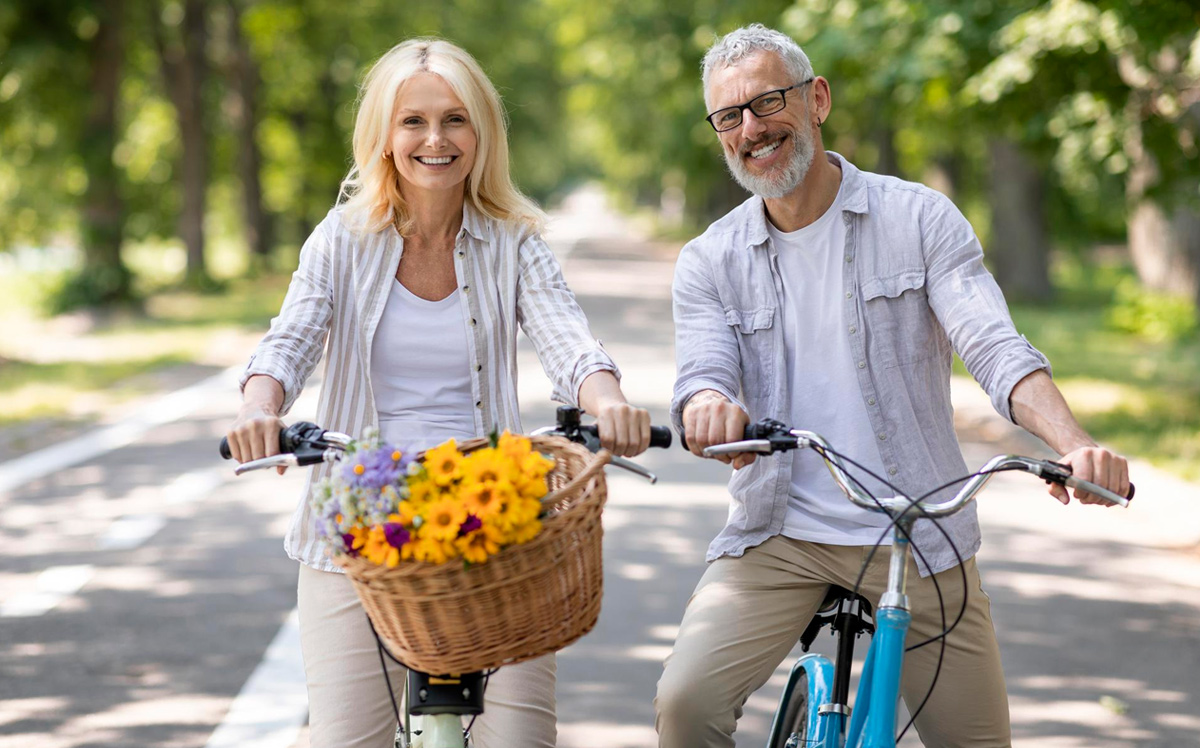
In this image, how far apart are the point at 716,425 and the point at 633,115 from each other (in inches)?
1506

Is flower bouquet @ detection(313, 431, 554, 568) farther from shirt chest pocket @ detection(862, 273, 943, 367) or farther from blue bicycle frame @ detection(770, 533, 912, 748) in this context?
shirt chest pocket @ detection(862, 273, 943, 367)

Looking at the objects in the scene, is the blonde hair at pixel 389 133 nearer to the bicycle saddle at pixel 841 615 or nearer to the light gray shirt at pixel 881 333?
the light gray shirt at pixel 881 333

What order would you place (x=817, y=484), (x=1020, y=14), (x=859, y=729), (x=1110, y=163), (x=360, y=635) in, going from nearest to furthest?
(x=859, y=729) → (x=360, y=635) → (x=817, y=484) → (x=1020, y=14) → (x=1110, y=163)

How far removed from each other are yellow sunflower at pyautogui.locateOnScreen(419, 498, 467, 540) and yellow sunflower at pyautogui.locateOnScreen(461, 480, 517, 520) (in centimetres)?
2

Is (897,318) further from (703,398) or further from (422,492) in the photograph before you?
(422,492)

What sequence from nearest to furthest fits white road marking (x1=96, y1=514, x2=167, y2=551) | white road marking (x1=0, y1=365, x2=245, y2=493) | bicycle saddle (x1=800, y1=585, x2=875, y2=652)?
bicycle saddle (x1=800, y1=585, x2=875, y2=652) → white road marking (x1=96, y1=514, x2=167, y2=551) → white road marking (x1=0, y1=365, x2=245, y2=493)

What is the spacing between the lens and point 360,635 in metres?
2.94

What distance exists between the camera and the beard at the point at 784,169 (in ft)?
10.5

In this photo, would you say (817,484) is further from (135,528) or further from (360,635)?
(135,528)

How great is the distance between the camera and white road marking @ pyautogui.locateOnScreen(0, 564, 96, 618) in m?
6.29

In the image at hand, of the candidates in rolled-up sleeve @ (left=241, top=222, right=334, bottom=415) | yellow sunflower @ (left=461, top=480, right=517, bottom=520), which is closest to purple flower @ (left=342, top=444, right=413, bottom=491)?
yellow sunflower @ (left=461, top=480, right=517, bottom=520)

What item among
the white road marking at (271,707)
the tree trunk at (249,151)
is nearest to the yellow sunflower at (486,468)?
the white road marking at (271,707)

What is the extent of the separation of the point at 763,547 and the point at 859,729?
53 cm

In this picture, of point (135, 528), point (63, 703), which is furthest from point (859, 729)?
point (135, 528)
